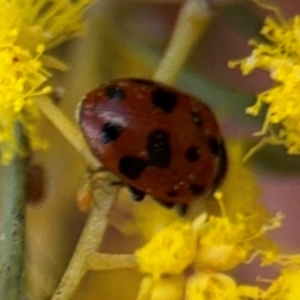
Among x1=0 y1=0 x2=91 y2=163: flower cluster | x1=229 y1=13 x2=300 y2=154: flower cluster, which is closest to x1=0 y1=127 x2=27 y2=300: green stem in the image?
x1=0 y1=0 x2=91 y2=163: flower cluster

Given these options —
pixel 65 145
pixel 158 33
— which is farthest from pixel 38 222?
pixel 158 33

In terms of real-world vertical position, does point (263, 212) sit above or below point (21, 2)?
below

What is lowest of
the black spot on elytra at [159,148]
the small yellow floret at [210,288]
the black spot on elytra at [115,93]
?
the small yellow floret at [210,288]

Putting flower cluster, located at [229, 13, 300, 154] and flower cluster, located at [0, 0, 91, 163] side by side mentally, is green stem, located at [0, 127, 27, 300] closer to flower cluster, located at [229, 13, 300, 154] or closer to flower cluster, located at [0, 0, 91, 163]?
flower cluster, located at [0, 0, 91, 163]

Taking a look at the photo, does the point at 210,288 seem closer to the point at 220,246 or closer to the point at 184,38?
the point at 220,246

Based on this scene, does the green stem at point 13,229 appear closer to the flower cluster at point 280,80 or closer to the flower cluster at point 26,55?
the flower cluster at point 26,55

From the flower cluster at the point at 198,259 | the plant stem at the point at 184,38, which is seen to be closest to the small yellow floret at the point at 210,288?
the flower cluster at the point at 198,259

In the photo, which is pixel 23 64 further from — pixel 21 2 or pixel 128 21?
pixel 128 21
